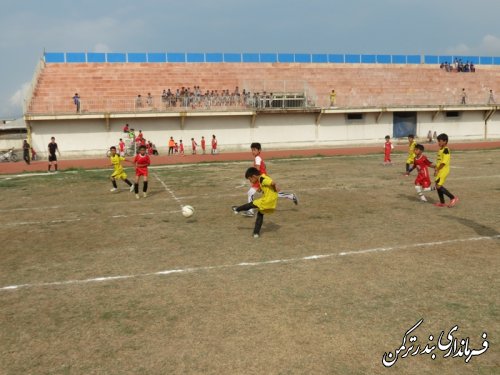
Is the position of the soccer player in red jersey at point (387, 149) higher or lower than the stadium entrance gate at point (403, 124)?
lower

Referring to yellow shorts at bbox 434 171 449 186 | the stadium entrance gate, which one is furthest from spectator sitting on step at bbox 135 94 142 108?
yellow shorts at bbox 434 171 449 186

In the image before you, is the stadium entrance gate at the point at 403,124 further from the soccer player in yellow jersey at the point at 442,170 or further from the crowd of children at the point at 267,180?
the soccer player in yellow jersey at the point at 442,170

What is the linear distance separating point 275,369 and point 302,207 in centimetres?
801

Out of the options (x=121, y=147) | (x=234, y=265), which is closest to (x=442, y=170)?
(x=234, y=265)

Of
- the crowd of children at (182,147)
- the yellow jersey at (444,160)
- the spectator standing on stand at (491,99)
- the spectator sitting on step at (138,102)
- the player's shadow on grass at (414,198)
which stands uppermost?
the spectator standing on stand at (491,99)

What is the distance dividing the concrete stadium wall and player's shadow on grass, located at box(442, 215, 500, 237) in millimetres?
26499

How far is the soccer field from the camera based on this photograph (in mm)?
4473

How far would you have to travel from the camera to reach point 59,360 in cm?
447

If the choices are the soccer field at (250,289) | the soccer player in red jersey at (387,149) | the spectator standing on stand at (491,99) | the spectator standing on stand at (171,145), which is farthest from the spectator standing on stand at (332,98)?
the soccer field at (250,289)

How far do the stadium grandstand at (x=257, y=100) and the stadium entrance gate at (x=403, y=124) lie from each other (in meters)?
0.09

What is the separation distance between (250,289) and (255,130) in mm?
30426

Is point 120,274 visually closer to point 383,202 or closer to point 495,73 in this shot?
point 383,202

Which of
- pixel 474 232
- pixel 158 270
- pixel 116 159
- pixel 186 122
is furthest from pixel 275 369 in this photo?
pixel 186 122

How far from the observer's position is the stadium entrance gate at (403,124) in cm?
3934
